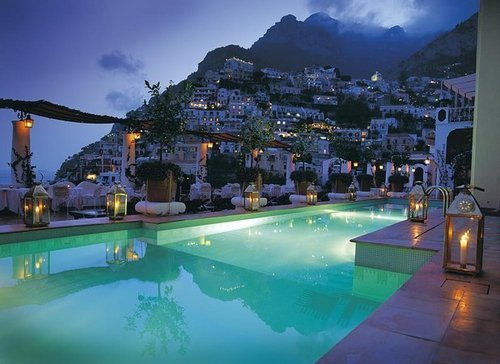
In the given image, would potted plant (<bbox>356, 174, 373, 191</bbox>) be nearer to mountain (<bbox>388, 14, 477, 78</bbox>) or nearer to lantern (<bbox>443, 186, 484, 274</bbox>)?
lantern (<bbox>443, 186, 484, 274</bbox>)

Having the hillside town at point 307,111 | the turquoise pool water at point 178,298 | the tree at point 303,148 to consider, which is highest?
the hillside town at point 307,111

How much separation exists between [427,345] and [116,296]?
282 centimetres

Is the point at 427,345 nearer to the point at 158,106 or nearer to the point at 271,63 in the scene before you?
the point at 158,106

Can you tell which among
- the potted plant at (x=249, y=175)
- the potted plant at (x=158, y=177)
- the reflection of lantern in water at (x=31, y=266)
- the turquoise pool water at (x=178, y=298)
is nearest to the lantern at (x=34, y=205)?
the turquoise pool water at (x=178, y=298)

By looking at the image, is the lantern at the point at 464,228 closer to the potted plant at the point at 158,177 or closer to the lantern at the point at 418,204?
the lantern at the point at 418,204

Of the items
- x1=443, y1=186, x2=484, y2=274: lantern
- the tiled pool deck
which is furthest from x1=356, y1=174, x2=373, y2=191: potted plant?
x1=443, y1=186, x2=484, y2=274: lantern

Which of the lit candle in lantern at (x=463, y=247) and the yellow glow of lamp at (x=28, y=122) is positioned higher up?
the yellow glow of lamp at (x=28, y=122)

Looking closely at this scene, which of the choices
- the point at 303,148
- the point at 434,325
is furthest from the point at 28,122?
the point at 434,325

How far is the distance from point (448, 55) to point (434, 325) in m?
132

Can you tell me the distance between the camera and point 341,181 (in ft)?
49.2

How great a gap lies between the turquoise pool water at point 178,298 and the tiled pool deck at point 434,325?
0.64 metres

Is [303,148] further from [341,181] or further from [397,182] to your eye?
[397,182]

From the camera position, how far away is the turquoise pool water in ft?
8.89

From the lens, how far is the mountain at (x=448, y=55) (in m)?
97.7
